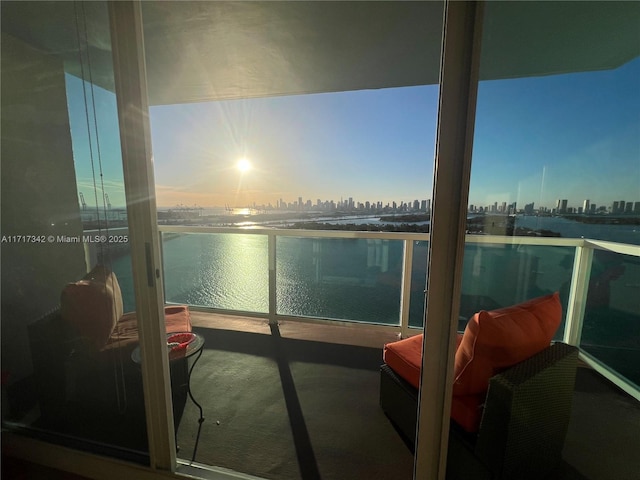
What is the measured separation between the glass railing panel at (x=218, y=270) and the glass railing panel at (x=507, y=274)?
2391mm

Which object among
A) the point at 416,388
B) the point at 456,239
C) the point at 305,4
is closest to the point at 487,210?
the point at 456,239

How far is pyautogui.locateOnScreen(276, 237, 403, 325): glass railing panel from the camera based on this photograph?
114 inches

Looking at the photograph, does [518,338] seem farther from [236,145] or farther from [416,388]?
[236,145]

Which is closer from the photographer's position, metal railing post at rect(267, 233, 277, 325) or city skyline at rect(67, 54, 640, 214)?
city skyline at rect(67, 54, 640, 214)

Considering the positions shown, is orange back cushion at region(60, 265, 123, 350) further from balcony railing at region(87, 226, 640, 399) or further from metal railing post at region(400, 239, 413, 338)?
metal railing post at region(400, 239, 413, 338)

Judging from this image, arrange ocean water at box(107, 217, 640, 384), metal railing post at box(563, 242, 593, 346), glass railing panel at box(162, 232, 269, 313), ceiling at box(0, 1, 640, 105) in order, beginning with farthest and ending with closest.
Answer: glass railing panel at box(162, 232, 269, 313) → ocean water at box(107, 217, 640, 384) → metal railing post at box(563, 242, 593, 346) → ceiling at box(0, 1, 640, 105)

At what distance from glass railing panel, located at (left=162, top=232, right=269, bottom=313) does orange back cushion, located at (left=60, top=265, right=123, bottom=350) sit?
1794mm

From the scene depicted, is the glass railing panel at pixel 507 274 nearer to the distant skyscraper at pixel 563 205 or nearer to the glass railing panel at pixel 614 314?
the distant skyscraper at pixel 563 205

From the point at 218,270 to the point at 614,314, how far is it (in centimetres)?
378

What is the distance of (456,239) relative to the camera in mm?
913

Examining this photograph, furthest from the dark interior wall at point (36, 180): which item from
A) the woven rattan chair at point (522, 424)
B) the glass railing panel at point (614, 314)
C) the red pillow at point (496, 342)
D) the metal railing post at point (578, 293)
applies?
the glass railing panel at point (614, 314)

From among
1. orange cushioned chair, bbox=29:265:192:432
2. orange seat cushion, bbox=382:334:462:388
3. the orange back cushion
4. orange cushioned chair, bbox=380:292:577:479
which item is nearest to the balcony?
orange cushioned chair, bbox=380:292:577:479

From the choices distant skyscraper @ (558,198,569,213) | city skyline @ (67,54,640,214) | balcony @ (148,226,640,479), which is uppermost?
city skyline @ (67,54,640,214)

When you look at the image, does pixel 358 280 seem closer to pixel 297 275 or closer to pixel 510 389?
pixel 297 275
